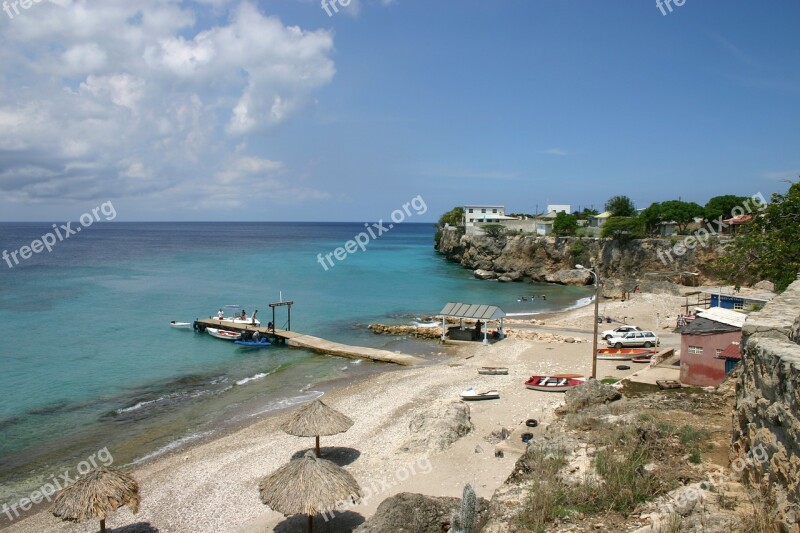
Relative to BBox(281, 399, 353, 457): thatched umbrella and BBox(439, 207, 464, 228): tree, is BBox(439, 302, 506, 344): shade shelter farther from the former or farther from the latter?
BBox(439, 207, 464, 228): tree

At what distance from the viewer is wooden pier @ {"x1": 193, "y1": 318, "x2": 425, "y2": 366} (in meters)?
34.0

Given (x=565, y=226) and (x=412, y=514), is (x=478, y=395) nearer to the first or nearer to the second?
(x=412, y=514)

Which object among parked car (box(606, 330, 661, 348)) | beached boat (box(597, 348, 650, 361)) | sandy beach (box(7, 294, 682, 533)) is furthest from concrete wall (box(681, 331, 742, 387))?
parked car (box(606, 330, 661, 348))

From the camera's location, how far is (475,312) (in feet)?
119

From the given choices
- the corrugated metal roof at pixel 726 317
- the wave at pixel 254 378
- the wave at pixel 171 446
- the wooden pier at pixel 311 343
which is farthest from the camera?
the wooden pier at pixel 311 343

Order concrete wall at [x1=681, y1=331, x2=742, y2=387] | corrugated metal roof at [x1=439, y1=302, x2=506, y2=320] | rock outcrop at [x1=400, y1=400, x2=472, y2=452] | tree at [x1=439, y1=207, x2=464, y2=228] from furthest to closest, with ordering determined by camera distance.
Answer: tree at [x1=439, y1=207, x2=464, y2=228]
corrugated metal roof at [x1=439, y1=302, x2=506, y2=320]
concrete wall at [x1=681, y1=331, x2=742, y2=387]
rock outcrop at [x1=400, y1=400, x2=472, y2=452]

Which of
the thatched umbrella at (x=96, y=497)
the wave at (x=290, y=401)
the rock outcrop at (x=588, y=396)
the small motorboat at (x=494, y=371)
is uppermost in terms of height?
the rock outcrop at (x=588, y=396)

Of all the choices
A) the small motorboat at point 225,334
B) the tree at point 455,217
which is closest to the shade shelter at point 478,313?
the small motorboat at point 225,334

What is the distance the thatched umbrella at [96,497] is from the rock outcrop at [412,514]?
6800 mm

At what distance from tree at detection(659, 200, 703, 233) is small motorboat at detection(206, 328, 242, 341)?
57905mm

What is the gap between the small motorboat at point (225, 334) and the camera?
40969 millimetres

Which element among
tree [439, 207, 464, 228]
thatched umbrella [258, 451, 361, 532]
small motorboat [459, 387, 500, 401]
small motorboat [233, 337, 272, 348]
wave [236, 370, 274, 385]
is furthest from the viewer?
tree [439, 207, 464, 228]

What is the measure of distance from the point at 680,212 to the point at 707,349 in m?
55.6

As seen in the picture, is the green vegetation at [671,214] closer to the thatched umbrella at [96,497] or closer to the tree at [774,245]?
the tree at [774,245]
